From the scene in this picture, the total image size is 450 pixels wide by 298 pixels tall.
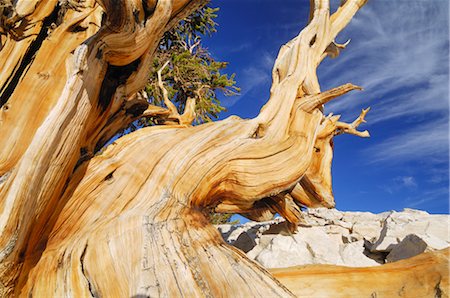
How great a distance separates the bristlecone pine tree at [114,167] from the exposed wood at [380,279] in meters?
0.36

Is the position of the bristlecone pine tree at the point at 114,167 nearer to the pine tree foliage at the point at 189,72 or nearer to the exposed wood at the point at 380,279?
the exposed wood at the point at 380,279

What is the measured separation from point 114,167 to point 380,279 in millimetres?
1576

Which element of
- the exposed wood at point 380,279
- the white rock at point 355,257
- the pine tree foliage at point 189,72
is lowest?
the exposed wood at point 380,279

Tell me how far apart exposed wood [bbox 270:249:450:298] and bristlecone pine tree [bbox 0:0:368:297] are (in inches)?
14.1

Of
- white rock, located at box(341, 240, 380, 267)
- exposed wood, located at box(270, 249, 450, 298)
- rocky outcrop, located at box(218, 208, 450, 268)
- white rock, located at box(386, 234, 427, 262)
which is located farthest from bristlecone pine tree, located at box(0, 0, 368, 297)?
white rock, located at box(386, 234, 427, 262)

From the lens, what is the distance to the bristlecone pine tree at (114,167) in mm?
1421

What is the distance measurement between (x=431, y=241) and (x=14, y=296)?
111 inches

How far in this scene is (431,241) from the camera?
8.86 ft

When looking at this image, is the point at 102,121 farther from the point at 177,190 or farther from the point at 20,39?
the point at 20,39

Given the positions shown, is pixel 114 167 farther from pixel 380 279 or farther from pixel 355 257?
pixel 355 257

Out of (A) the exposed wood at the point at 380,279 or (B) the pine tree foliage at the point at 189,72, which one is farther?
(B) the pine tree foliage at the point at 189,72

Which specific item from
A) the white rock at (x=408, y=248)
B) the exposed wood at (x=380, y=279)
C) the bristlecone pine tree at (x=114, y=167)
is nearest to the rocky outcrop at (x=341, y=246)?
the white rock at (x=408, y=248)

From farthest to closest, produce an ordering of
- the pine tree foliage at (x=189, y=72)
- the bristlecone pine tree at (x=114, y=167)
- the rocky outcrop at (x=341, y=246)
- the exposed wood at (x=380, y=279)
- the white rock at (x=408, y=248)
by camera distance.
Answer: the pine tree foliage at (x=189, y=72) < the rocky outcrop at (x=341, y=246) < the white rock at (x=408, y=248) < the exposed wood at (x=380, y=279) < the bristlecone pine tree at (x=114, y=167)

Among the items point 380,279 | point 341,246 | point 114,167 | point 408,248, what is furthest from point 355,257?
point 114,167
